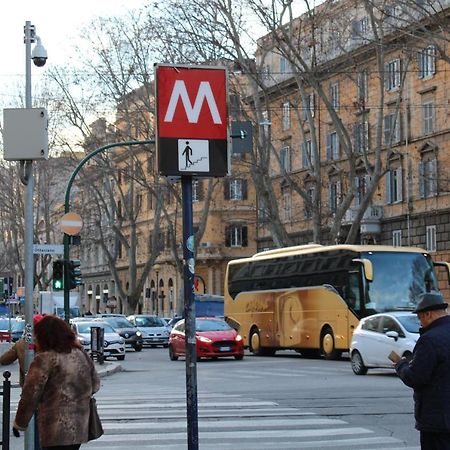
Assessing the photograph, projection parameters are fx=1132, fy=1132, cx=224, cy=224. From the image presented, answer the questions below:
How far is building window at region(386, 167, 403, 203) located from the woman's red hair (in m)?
50.2

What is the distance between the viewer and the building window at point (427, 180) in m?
53.1

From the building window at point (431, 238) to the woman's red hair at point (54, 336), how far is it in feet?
154

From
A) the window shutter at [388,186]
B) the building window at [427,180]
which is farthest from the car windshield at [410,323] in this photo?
the window shutter at [388,186]

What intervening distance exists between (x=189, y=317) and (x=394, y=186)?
50965 mm

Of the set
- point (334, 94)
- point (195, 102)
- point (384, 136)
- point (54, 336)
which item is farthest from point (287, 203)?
point (54, 336)

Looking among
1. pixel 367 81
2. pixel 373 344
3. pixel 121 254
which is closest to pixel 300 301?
pixel 373 344

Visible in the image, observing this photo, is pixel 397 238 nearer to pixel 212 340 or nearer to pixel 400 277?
pixel 212 340

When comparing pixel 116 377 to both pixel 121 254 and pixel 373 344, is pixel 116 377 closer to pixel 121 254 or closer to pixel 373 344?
pixel 373 344

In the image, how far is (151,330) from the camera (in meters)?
54.3

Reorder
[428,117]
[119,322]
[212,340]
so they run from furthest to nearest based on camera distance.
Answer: [428,117] < [119,322] < [212,340]

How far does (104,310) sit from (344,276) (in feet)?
239

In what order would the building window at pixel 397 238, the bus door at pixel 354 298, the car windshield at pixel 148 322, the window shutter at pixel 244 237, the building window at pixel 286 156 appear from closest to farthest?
the bus door at pixel 354 298 < the car windshield at pixel 148 322 < the building window at pixel 397 238 < the building window at pixel 286 156 < the window shutter at pixel 244 237

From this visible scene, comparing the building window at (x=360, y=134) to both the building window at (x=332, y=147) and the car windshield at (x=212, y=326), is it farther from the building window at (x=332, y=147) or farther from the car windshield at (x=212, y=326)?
the car windshield at (x=212, y=326)

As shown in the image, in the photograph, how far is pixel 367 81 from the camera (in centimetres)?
5656
